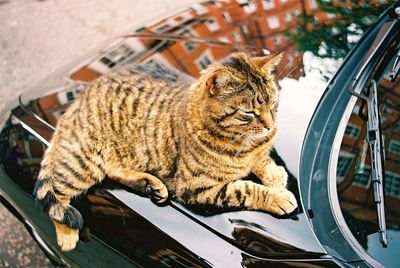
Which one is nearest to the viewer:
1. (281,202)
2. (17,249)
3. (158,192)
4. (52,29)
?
(281,202)

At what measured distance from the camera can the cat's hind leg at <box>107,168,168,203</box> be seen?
1882 mm

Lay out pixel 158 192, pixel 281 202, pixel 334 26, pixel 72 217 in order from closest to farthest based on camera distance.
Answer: pixel 281 202
pixel 158 192
pixel 72 217
pixel 334 26

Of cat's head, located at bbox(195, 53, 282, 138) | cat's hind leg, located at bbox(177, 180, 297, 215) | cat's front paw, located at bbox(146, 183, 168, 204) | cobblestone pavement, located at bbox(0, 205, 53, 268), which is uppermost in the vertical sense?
cat's head, located at bbox(195, 53, 282, 138)

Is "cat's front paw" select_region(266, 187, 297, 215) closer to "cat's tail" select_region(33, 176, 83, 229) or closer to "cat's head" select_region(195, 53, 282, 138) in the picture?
"cat's head" select_region(195, 53, 282, 138)

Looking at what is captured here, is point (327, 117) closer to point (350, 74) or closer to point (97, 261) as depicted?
point (350, 74)

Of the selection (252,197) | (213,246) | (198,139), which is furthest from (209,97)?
(213,246)

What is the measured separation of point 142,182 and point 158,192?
80 mm

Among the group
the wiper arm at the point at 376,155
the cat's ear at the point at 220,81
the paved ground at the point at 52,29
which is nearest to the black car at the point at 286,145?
the wiper arm at the point at 376,155

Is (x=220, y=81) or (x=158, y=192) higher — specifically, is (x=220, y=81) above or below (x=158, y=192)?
above

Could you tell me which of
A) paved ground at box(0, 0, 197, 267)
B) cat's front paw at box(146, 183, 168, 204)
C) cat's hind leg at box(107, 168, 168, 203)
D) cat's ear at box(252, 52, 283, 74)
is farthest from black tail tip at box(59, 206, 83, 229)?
paved ground at box(0, 0, 197, 267)

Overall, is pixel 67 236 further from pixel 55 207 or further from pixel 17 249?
pixel 17 249

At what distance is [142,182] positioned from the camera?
1.92 metres

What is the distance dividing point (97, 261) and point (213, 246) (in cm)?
58

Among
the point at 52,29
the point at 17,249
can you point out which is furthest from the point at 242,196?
the point at 52,29
